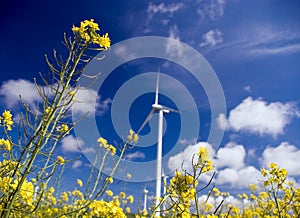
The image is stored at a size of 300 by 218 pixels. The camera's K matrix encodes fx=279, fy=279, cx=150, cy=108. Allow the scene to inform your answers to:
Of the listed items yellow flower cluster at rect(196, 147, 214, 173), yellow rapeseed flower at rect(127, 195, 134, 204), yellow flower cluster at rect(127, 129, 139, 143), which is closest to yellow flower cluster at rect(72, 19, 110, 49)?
yellow flower cluster at rect(196, 147, 214, 173)

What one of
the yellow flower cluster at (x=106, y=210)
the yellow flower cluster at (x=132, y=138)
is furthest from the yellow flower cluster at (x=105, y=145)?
the yellow flower cluster at (x=106, y=210)

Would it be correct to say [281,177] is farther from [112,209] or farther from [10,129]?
[10,129]

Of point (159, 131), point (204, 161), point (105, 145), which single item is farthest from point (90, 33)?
point (159, 131)

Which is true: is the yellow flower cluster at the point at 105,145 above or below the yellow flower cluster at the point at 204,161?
above

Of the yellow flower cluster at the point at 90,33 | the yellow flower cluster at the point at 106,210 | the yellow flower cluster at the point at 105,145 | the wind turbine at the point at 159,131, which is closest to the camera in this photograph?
the yellow flower cluster at the point at 90,33

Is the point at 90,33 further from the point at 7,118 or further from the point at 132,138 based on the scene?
the point at 132,138

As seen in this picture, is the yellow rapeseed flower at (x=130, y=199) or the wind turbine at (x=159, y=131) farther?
the wind turbine at (x=159, y=131)

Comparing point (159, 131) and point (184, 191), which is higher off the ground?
point (159, 131)

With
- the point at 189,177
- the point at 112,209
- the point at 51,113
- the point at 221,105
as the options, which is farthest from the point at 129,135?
the point at 221,105

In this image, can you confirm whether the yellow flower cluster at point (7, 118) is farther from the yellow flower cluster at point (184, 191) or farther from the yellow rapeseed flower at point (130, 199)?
the yellow rapeseed flower at point (130, 199)

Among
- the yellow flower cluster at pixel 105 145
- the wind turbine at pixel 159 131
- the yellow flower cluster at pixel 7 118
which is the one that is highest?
the wind turbine at pixel 159 131

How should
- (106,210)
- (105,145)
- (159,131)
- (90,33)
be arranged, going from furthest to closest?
1. (159,131)
2. (105,145)
3. (106,210)
4. (90,33)

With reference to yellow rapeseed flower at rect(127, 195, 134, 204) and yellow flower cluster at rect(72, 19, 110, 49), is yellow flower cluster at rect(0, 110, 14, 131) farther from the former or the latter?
yellow rapeseed flower at rect(127, 195, 134, 204)

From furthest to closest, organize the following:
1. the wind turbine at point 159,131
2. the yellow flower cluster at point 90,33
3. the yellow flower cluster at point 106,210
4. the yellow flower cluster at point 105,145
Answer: the wind turbine at point 159,131 → the yellow flower cluster at point 105,145 → the yellow flower cluster at point 106,210 → the yellow flower cluster at point 90,33
